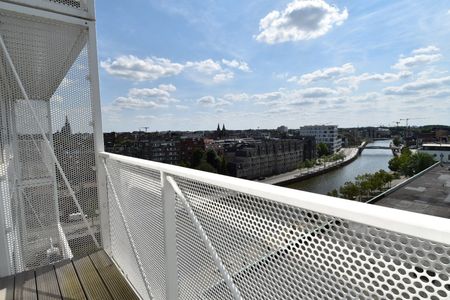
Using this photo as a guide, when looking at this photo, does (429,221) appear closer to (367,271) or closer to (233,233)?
(367,271)

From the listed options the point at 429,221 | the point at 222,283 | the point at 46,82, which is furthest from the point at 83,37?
the point at 429,221

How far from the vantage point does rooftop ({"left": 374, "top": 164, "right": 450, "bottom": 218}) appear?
455 inches

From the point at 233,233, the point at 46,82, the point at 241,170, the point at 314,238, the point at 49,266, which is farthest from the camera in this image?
the point at 241,170

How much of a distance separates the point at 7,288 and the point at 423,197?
52.8ft

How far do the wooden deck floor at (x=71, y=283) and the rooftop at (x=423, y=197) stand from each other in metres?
11.7

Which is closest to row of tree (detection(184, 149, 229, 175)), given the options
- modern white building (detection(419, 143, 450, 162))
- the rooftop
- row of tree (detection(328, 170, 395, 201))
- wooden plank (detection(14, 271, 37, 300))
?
row of tree (detection(328, 170, 395, 201))

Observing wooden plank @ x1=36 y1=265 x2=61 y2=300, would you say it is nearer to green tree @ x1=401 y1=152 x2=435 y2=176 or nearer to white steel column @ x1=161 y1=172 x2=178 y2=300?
white steel column @ x1=161 y1=172 x2=178 y2=300

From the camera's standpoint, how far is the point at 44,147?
2.64 metres

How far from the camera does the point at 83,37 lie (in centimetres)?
227

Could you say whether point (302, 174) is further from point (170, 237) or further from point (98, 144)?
point (170, 237)

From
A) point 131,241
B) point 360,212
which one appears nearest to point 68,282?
point 131,241

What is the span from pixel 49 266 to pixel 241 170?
34.1 m

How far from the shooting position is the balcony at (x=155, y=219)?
55 cm

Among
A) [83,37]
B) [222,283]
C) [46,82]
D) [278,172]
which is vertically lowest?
[278,172]
